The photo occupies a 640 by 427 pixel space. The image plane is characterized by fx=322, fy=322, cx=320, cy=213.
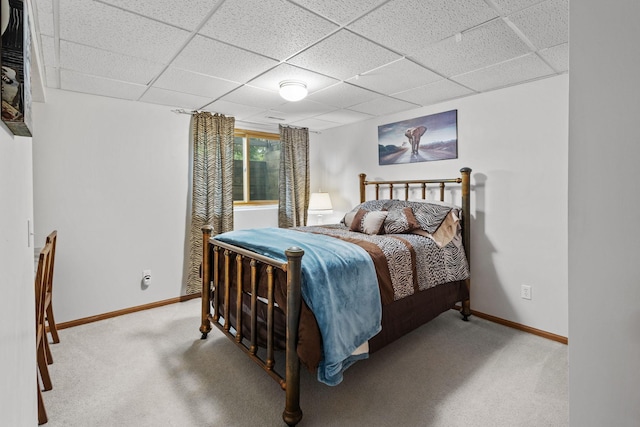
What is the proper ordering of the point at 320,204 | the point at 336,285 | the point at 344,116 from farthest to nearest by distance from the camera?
the point at 320,204
the point at 344,116
the point at 336,285

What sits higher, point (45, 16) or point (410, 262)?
point (45, 16)

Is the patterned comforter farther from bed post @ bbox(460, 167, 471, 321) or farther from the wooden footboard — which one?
the wooden footboard

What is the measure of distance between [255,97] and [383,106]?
1342 mm

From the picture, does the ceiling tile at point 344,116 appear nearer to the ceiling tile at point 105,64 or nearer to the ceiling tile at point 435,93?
the ceiling tile at point 435,93

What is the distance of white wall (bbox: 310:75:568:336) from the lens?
262cm

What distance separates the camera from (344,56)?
7.20 ft

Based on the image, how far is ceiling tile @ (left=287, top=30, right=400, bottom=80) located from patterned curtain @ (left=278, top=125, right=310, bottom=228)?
6.30 ft

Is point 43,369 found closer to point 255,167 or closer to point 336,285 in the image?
point 336,285

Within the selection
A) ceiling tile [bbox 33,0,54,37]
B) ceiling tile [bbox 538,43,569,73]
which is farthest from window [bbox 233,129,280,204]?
ceiling tile [bbox 538,43,569,73]

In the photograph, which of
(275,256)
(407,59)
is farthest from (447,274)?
(407,59)

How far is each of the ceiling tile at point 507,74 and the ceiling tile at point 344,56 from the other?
2.63 ft

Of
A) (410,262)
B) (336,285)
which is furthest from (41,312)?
(410,262)

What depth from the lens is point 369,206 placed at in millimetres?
3580

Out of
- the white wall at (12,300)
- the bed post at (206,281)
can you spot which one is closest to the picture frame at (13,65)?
the white wall at (12,300)
